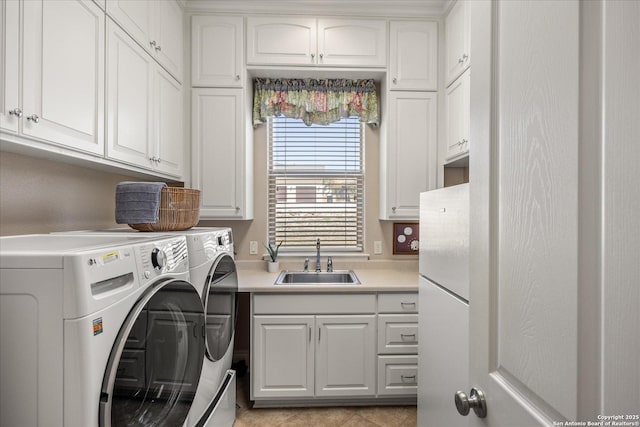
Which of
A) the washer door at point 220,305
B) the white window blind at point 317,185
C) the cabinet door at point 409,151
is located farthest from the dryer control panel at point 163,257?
the cabinet door at point 409,151

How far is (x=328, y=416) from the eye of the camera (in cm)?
205

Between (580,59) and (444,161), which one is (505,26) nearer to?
(580,59)

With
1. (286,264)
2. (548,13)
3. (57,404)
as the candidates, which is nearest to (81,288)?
(57,404)

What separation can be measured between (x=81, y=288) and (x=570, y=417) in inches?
38.6

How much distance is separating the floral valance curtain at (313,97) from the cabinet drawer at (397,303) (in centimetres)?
140

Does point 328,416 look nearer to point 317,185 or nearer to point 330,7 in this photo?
point 317,185

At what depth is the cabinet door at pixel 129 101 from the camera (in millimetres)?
1507

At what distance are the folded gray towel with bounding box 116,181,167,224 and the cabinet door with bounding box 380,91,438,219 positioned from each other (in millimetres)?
1602

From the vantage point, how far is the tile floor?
1.99 metres

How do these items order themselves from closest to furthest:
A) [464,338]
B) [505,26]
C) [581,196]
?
[581,196]
[505,26]
[464,338]

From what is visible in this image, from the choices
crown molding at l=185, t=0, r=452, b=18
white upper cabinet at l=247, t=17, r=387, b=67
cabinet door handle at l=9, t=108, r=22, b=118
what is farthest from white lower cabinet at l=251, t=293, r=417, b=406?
crown molding at l=185, t=0, r=452, b=18

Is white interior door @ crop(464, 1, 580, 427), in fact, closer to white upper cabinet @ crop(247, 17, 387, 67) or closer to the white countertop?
the white countertop

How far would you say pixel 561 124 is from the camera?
0.48 metres

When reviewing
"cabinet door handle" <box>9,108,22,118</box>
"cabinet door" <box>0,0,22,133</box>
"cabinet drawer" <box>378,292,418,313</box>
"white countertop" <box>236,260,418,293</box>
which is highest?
"cabinet door" <box>0,0,22,133</box>
